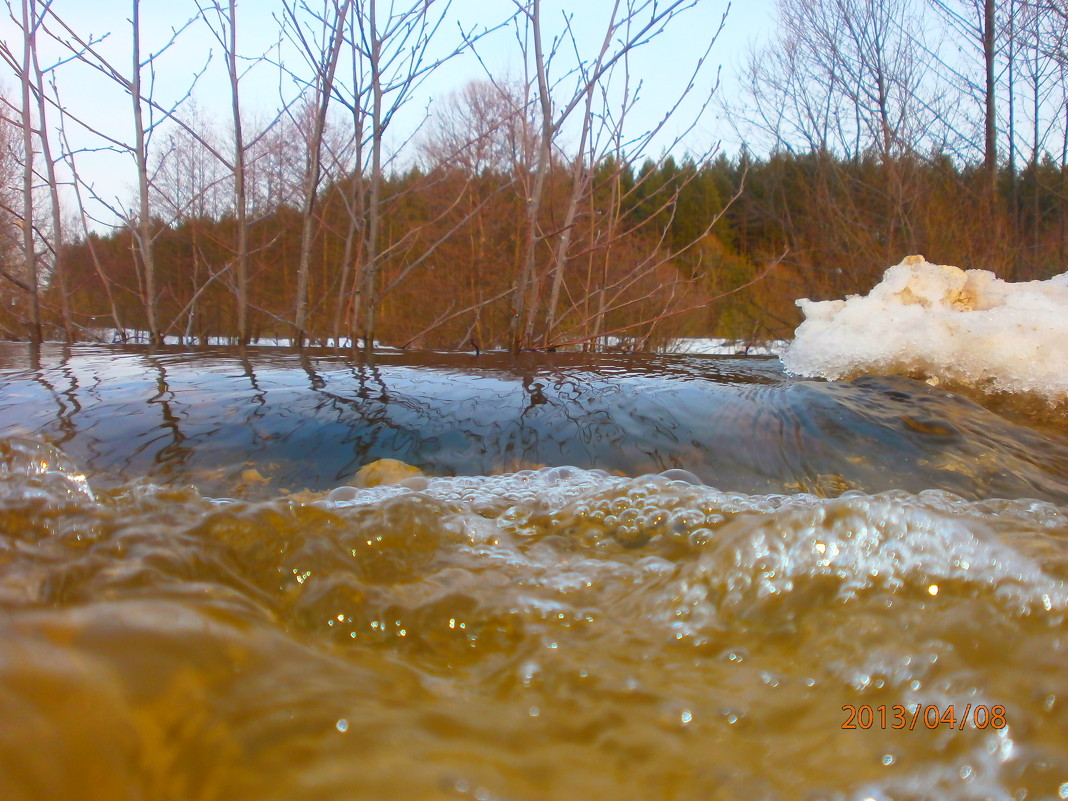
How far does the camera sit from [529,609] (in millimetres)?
1056

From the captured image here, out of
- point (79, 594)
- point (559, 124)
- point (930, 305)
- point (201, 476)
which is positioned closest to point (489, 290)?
point (559, 124)

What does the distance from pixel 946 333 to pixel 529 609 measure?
2.41 m

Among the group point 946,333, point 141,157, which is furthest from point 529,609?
point 141,157

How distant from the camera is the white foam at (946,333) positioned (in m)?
2.52

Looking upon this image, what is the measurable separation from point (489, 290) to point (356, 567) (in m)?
10.3

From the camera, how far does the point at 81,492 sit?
4.48 feet
